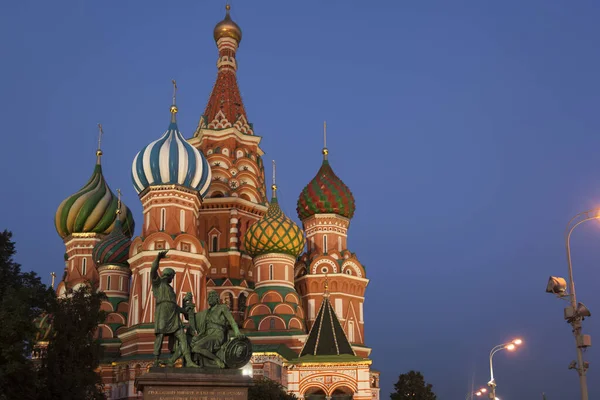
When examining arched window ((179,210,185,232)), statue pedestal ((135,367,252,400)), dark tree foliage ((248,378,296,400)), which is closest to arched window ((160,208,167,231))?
arched window ((179,210,185,232))

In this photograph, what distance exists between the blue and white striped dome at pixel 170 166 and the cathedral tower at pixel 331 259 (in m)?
7.79

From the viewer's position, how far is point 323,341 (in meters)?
33.8

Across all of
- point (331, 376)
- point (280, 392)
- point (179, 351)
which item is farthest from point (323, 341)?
point (179, 351)

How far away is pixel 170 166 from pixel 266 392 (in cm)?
1481

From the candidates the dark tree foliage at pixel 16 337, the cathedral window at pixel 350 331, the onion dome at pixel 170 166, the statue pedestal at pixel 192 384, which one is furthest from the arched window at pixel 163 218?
the statue pedestal at pixel 192 384

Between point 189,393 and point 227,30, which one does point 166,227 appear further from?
point 189,393

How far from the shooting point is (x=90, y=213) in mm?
46062

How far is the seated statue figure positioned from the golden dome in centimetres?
3579

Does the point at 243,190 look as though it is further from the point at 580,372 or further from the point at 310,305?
the point at 580,372

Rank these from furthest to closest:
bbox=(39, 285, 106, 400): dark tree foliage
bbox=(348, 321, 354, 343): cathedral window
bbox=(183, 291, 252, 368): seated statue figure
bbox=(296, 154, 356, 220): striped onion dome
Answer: bbox=(296, 154, 356, 220): striped onion dome → bbox=(348, 321, 354, 343): cathedral window → bbox=(39, 285, 106, 400): dark tree foliage → bbox=(183, 291, 252, 368): seated statue figure

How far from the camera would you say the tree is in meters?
47.4

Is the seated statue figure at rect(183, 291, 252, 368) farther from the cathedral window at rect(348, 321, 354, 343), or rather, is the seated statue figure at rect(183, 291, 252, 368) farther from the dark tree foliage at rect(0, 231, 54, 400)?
the cathedral window at rect(348, 321, 354, 343)

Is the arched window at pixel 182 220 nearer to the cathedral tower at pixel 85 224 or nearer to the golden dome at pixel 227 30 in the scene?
the cathedral tower at pixel 85 224

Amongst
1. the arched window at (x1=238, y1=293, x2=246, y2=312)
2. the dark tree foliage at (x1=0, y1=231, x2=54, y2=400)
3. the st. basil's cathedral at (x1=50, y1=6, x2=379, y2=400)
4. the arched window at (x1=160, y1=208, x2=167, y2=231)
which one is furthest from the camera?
the arched window at (x1=238, y1=293, x2=246, y2=312)
